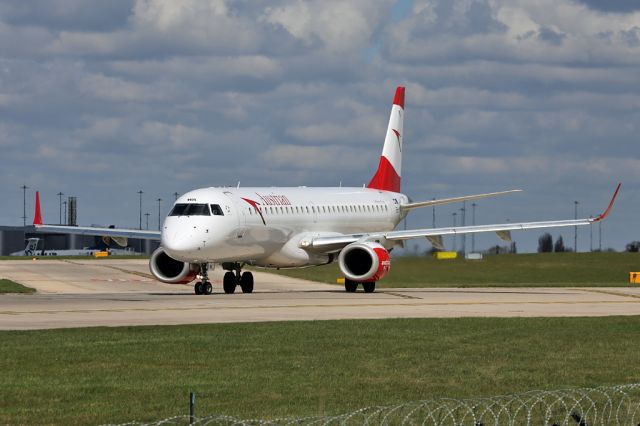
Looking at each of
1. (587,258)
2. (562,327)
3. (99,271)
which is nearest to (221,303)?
(562,327)

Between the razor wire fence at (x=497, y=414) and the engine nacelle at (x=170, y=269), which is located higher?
the engine nacelle at (x=170, y=269)

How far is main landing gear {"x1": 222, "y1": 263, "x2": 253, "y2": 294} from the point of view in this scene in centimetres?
5206

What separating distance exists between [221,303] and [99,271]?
3509 cm

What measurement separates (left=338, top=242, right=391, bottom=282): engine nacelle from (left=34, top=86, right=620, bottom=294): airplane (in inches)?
1.5

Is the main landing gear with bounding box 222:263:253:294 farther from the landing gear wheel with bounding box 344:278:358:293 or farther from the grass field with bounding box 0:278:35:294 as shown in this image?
the grass field with bounding box 0:278:35:294

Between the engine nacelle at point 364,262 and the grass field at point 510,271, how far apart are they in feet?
36.2

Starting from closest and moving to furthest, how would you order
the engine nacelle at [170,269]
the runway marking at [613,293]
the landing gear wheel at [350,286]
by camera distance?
the runway marking at [613,293]
the engine nacelle at [170,269]
the landing gear wheel at [350,286]

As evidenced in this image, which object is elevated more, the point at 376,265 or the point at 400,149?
the point at 400,149

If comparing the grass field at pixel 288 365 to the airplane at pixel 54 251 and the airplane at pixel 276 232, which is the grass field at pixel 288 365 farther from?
the airplane at pixel 54 251

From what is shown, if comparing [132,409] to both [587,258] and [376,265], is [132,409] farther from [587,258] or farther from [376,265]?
[587,258]

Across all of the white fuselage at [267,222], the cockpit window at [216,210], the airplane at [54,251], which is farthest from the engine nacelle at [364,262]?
the airplane at [54,251]

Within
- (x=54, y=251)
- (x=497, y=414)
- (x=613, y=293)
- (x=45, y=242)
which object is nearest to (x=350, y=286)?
(x=613, y=293)

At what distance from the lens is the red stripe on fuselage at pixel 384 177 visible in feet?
214

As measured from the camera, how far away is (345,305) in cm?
4206
